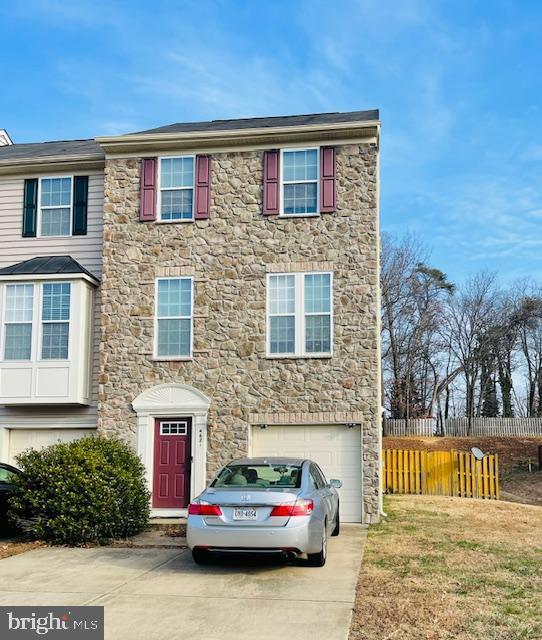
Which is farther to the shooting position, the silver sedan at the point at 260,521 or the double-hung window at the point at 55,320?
the double-hung window at the point at 55,320

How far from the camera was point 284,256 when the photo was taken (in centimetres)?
1636

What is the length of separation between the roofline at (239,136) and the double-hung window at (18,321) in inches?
148

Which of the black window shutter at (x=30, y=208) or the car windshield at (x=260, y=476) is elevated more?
the black window shutter at (x=30, y=208)

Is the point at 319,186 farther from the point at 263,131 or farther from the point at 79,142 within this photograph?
the point at 79,142

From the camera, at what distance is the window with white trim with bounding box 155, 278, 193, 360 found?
1644cm

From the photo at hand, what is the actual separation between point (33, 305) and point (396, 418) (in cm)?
3171

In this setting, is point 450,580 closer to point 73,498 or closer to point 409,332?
point 73,498

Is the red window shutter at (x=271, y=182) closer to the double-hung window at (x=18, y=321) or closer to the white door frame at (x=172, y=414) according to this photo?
the white door frame at (x=172, y=414)

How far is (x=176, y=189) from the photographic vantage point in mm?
17062

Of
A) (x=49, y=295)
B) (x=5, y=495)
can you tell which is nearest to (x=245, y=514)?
(x=5, y=495)

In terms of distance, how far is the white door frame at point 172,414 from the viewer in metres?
16.0

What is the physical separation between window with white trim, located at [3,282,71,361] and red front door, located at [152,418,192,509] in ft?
9.04

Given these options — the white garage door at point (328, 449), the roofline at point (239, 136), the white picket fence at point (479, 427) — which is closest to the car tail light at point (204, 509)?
the white garage door at point (328, 449)

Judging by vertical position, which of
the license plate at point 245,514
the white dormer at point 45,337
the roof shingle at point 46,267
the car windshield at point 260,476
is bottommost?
the license plate at point 245,514
